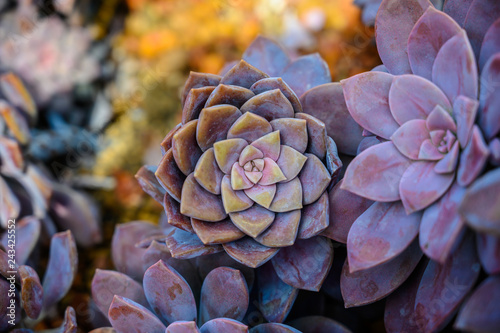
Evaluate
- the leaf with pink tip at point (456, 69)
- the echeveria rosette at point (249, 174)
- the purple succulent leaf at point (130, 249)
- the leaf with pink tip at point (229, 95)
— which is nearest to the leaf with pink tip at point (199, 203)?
the echeveria rosette at point (249, 174)

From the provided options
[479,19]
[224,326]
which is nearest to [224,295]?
[224,326]

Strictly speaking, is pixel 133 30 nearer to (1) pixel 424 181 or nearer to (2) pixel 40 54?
(2) pixel 40 54

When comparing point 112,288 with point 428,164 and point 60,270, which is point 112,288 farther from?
point 428,164

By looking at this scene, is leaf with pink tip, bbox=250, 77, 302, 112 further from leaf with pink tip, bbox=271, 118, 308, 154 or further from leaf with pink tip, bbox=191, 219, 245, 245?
leaf with pink tip, bbox=191, 219, 245, 245

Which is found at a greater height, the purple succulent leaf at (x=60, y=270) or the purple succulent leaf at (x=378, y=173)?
the purple succulent leaf at (x=378, y=173)

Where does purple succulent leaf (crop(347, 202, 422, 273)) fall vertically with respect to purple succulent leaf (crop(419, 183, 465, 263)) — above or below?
below

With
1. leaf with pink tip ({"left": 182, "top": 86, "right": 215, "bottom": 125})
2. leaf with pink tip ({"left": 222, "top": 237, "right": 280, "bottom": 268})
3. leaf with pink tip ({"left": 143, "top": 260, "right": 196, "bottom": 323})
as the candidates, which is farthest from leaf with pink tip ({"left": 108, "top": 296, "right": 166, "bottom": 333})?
leaf with pink tip ({"left": 182, "top": 86, "right": 215, "bottom": 125})

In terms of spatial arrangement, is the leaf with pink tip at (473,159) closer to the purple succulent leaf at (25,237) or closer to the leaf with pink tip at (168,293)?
the leaf with pink tip at (168,293)

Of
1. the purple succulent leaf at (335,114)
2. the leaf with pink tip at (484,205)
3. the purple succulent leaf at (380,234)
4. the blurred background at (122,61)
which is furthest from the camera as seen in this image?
the blurred background at (122,61)
